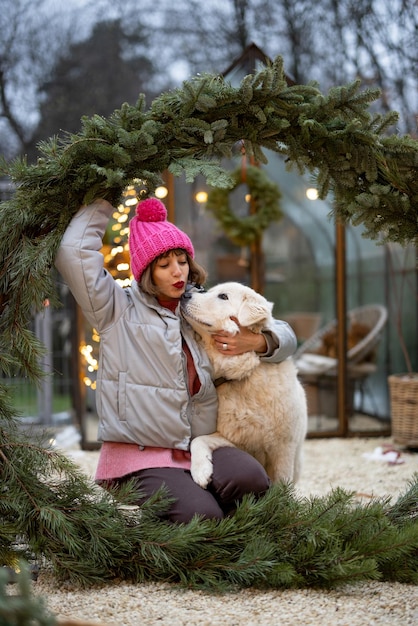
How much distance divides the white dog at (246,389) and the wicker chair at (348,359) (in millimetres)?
3830

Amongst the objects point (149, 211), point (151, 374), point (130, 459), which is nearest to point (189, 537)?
point (130, 459)

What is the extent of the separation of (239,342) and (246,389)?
0.24m

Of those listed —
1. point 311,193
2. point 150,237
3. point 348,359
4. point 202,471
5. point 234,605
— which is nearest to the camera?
point 234,605

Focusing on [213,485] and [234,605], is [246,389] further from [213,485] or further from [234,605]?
[234,605]

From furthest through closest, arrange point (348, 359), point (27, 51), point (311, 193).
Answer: point (27, 51) < point (348, 359) < point (311, 193)

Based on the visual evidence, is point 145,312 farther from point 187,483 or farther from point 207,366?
point 187,483

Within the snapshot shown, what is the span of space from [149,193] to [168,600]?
1.77 meters

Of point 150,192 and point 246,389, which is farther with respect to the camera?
point 246,389

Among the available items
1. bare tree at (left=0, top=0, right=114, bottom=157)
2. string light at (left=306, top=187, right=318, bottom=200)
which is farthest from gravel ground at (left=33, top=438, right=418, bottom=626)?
bare tree at (left=0, top=0, right=114, bottom=157)

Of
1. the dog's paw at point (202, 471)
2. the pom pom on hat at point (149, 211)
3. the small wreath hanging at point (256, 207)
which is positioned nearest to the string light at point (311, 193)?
the small wreath hanging at point (256, 207)

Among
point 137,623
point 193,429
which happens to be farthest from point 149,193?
point 137,623

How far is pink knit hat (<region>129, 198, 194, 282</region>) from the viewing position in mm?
3264

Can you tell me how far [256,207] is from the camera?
712cm

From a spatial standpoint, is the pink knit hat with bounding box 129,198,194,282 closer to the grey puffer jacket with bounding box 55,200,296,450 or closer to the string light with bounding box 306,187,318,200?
the grey puffer jacket with bounding box 55,200,296,450
